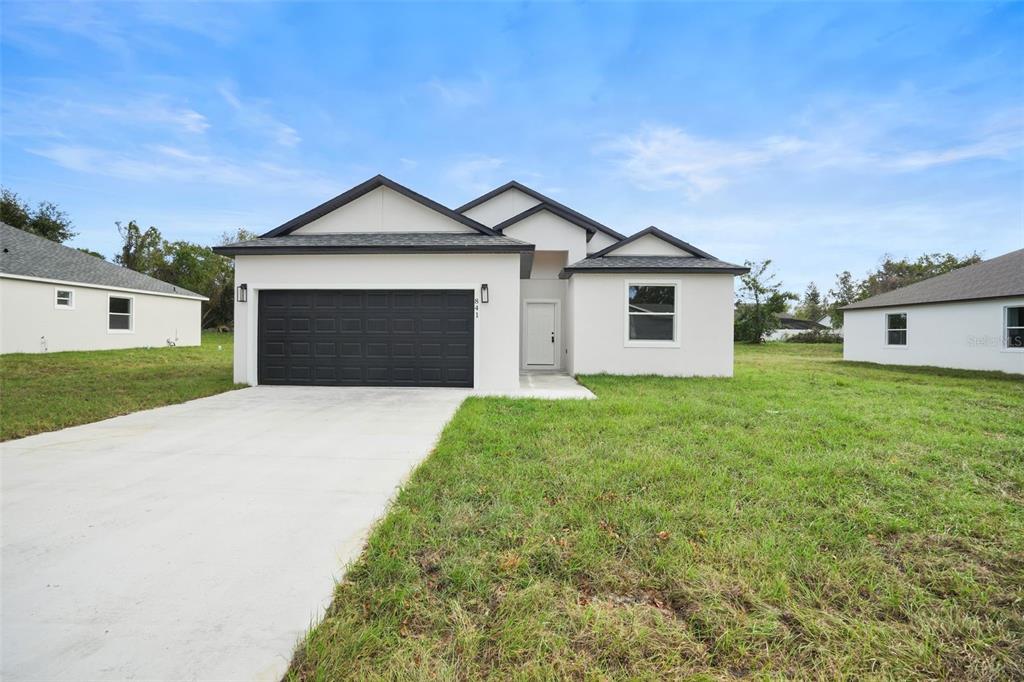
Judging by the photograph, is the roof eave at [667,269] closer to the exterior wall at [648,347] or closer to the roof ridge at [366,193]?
the exterior wall at [648,347]

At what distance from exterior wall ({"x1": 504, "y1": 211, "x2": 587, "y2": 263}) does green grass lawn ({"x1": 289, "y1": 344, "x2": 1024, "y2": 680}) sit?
9.49m

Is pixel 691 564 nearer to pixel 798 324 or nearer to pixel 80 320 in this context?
pixel 80 320

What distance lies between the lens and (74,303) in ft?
55.0

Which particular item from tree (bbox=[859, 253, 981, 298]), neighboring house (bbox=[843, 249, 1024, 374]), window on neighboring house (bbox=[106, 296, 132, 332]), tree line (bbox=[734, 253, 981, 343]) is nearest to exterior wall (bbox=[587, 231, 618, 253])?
tree line (bbox=[734, 253, 981, 343])

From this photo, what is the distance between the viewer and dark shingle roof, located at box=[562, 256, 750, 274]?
1139cm

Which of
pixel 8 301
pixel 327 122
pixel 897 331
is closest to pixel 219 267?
pixel 8 301

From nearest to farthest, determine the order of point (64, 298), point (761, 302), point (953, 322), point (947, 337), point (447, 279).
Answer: point (447, 279)
point (953, 322)
point (947, 337)
point (64, 298)
point (761, 302)

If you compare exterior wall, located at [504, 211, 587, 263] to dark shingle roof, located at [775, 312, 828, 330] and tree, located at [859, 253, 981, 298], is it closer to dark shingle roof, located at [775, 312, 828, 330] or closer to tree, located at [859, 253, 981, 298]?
tree, located at [859, 253, 981, 298]

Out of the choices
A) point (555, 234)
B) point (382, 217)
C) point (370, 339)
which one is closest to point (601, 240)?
point (555, 234)

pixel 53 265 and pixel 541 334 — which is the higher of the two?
pixel 53 265

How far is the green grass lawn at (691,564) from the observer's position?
185 cm

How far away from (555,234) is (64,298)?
771 inches

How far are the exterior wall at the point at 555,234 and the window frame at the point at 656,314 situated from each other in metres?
2.60

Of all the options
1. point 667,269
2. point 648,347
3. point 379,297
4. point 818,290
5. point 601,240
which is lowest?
point 648,347
